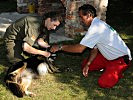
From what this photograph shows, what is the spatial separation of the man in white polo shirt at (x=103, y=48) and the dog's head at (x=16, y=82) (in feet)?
3.01

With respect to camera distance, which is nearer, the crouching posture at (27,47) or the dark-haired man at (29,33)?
the crouching posture at (27,47)

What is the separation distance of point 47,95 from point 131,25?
16.0ft

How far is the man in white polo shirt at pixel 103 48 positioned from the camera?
19.1 feet

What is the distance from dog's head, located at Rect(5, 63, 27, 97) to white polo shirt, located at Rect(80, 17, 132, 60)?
128cm

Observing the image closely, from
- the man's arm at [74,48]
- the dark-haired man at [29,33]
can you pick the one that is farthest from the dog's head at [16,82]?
the man's arm at [74,48]

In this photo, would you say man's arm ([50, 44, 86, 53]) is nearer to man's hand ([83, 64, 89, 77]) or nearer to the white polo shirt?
the white polo shirt

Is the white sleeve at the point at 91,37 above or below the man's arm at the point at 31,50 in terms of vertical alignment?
above

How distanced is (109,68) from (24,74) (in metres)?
1.71

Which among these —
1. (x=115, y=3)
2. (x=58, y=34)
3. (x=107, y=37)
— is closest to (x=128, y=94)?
(x=107, y=37)

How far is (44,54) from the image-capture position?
6.05m

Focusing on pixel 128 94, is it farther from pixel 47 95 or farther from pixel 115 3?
pixel 115 3

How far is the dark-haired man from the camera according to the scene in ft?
19.1

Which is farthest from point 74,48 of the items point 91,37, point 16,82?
point 16,82

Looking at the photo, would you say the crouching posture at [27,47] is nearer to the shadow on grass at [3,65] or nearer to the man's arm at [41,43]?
the man's arm at [41,43]
